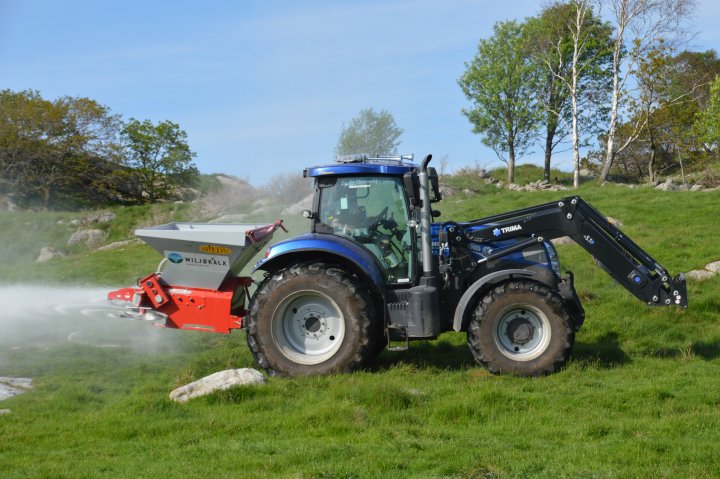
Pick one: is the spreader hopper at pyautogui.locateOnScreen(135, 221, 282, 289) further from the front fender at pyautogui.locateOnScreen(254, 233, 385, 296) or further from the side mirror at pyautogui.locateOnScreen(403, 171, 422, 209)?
the side mirror at pyautogui.locateOnScreen(403, 171, 422, 209)

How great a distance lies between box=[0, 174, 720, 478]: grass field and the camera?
5.88m

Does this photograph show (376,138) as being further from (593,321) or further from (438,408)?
(438,408)

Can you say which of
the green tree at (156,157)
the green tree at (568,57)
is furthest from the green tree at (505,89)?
the green tree at (156,157)

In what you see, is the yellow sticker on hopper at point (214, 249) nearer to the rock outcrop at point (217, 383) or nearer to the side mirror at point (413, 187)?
the rock outcrop at point (217, 383)

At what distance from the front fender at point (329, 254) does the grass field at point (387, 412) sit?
4.20 feet

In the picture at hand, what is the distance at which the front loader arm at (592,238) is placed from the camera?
9.82 metres

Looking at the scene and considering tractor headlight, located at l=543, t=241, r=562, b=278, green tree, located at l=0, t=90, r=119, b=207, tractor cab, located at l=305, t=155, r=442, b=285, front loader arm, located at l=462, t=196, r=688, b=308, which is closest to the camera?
tractor cab, located at l=305, t=155, r=442, b=285

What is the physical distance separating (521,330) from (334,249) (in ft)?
8.41

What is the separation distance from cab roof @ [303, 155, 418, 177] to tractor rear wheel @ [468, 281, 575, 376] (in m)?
2.01

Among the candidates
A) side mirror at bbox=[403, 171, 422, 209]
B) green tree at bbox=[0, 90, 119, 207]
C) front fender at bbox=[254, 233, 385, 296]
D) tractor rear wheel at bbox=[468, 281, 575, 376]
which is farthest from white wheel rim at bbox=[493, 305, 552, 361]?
green tree at bbox=[0, 90, 119, 207]

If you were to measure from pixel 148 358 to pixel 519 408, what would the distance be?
19.9ft

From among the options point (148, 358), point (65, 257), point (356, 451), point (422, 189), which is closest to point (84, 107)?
point (65, 257)

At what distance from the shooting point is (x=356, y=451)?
6.27 metres

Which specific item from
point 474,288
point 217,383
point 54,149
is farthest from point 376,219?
point 54,149
